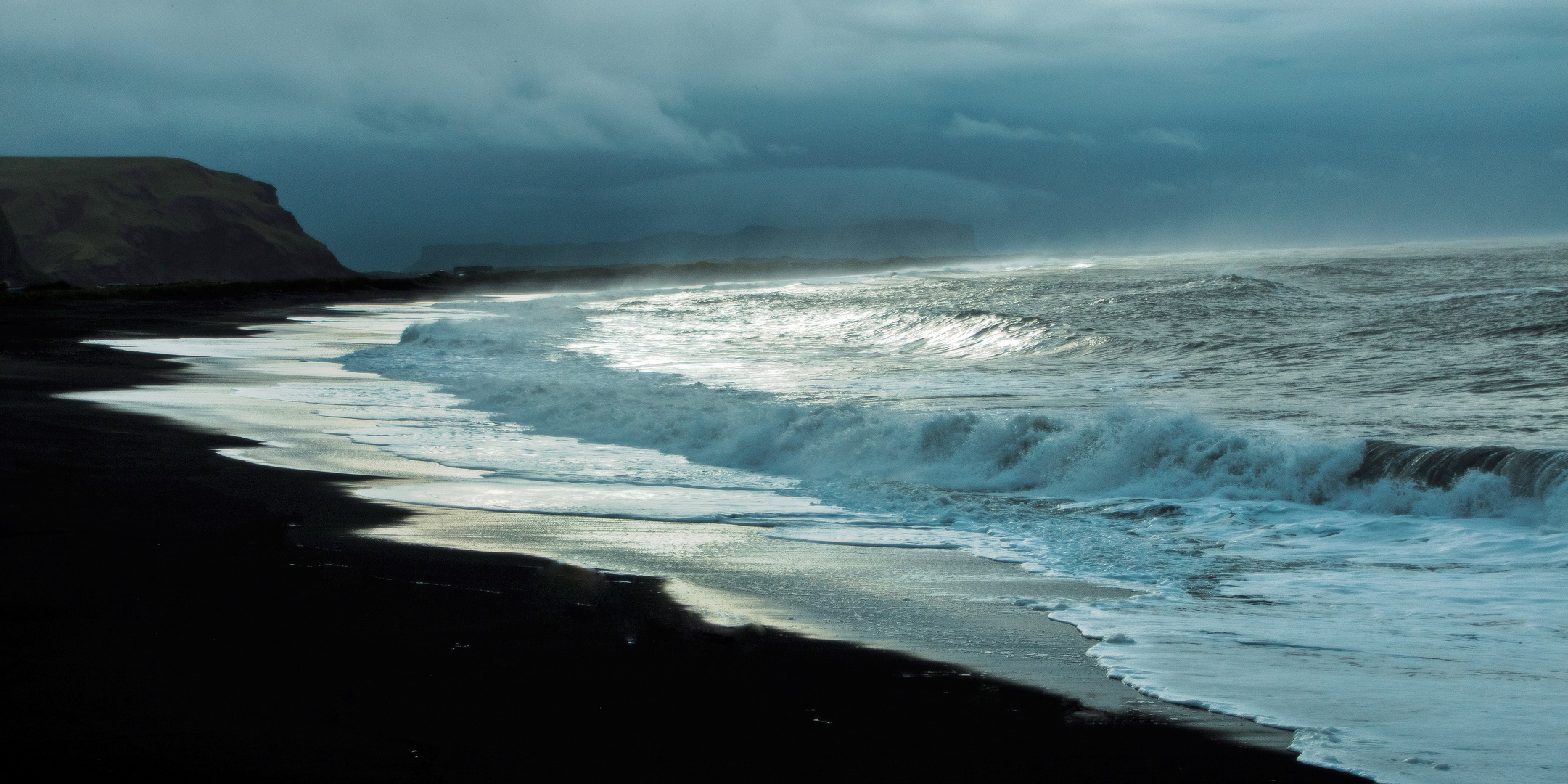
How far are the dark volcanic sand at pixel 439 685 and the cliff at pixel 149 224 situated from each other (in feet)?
465

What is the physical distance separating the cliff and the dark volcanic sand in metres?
142

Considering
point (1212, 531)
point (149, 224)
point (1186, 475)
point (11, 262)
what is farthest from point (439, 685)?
point (149, 224)

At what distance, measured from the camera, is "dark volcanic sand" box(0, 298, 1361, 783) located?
3588 millimetres

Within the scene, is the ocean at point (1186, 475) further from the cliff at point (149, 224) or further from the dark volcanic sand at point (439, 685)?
the cliff at point (149, 224)

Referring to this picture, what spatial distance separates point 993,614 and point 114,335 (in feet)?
98.3

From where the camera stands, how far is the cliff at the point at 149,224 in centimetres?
13738

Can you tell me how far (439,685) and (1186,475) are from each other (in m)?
6.30

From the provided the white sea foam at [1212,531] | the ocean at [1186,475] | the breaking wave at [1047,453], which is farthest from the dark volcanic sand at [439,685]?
the breaking wave at [1047,453]

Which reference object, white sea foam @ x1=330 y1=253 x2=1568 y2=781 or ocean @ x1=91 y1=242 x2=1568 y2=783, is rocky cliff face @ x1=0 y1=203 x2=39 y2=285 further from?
white sea foam @ x1=330 y1=253 x2=1568 y2=781

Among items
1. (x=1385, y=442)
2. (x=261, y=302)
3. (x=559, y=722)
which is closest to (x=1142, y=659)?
(x=559, y=722)

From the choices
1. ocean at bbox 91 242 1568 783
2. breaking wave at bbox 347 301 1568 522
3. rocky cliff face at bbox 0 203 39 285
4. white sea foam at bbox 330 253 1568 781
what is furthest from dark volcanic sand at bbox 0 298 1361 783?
rocky cliff face at bbox 0 203 39 285

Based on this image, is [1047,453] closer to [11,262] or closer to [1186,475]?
[1186,475]

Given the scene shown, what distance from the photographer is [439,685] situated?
4227 mm

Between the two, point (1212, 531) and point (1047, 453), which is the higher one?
point (1047, 453)
